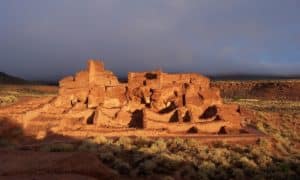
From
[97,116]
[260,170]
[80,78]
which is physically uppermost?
[80,78]

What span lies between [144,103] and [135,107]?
1.08 metres

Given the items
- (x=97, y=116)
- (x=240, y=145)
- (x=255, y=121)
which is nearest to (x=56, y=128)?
(x=97, y=116)

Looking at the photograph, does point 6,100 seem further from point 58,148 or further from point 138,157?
point 138,157

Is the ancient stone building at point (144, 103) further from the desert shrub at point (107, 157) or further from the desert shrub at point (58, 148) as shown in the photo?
the desert shrub at point (107, 157)

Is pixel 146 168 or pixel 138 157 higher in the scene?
pixel 138 157

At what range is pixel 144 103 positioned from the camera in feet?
84.7

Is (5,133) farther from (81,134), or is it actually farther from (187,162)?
(187,162)

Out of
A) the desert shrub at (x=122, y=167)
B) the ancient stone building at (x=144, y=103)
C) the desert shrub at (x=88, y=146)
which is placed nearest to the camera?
the desert shrub at (x=122, y=167)

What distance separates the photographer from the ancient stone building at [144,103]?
2269 cm

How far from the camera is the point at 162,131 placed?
21391 mm

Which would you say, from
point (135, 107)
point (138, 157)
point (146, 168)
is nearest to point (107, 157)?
point (138, 157)

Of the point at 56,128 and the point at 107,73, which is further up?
the point at 107,73

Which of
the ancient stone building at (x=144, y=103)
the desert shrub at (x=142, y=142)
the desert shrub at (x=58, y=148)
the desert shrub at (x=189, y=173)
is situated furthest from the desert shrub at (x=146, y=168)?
the ancient stone building at (x=144, y=103)

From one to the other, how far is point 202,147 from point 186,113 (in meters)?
5.02
